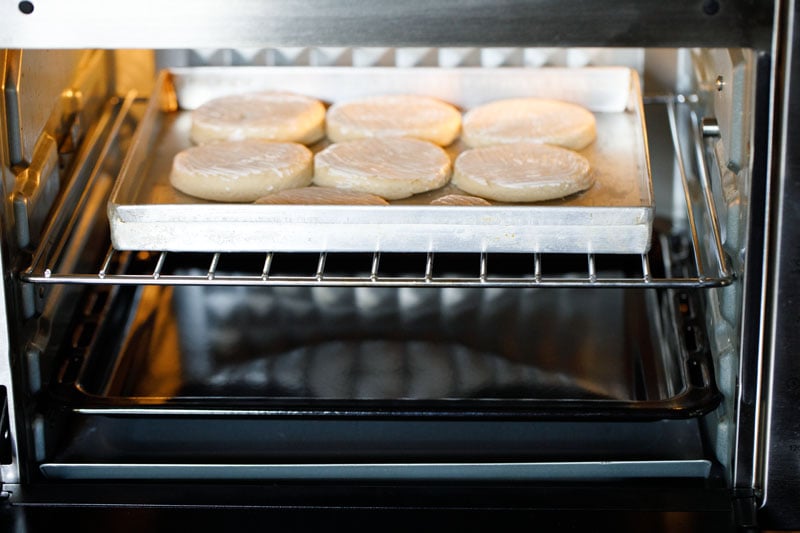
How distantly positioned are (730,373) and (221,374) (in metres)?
0.69

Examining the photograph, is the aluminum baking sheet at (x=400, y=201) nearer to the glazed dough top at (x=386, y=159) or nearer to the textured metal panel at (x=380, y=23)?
the glazed dough top at (x=386, y=159)

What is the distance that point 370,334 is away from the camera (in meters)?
1.54

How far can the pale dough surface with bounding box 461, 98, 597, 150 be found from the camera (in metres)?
1.61

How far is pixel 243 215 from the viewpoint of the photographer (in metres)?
1.34

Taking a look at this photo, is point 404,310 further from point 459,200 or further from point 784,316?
point 784,316

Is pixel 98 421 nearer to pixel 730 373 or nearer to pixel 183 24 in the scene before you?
pixel 183 24

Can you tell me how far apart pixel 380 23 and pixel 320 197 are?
0.44 meters

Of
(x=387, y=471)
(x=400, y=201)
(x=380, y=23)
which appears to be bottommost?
(x=387, y=471)

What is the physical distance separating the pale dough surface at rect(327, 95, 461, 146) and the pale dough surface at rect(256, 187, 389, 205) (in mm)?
200

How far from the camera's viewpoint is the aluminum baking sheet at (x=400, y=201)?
1.34 metres

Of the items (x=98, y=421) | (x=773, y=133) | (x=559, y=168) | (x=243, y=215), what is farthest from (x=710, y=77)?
(x=98, y=421)

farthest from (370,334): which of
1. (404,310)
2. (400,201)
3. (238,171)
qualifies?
(238,171)

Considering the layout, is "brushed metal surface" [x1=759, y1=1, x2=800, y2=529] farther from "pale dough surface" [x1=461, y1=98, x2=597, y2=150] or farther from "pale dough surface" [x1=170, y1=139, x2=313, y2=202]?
"pale dough surface" [x1=170, y1=139, x2=313, y2=202]

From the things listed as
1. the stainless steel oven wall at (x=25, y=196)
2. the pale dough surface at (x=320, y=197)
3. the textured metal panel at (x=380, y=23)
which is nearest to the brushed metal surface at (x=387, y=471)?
the stainless steel oven wall at (x=25, y=196)
